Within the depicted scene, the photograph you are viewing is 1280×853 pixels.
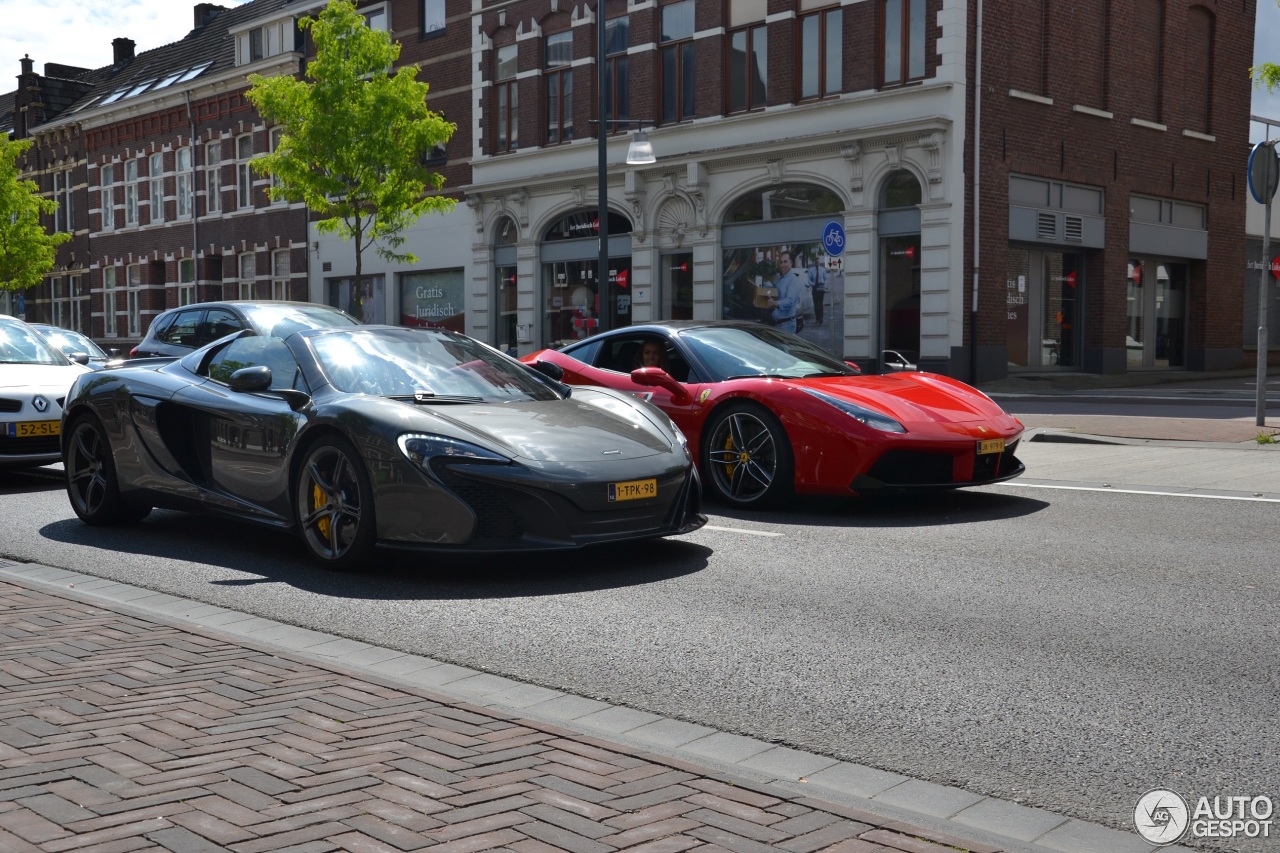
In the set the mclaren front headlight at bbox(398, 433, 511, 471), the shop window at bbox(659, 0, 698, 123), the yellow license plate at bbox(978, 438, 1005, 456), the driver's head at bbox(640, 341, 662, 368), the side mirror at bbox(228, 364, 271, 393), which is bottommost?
the yellow license plate at bbox(978, 438, 1005, 456)

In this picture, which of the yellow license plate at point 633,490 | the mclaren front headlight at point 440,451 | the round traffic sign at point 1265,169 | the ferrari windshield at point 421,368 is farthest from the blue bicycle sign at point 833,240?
the mclaren front headlight at point 440,451

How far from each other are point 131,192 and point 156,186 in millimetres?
2165

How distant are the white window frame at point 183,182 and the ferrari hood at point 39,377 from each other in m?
34.4

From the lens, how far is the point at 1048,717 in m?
4.09

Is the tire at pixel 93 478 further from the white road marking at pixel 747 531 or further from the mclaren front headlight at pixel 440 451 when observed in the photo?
the white road marking at pixel 747 531

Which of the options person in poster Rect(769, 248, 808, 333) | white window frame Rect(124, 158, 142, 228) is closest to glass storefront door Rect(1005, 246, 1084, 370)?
person in poster Rect(769, 248, 808, 333)

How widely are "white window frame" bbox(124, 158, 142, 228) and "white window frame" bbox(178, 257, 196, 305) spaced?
3816 mm

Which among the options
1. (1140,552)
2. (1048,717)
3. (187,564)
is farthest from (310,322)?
(1048,717)

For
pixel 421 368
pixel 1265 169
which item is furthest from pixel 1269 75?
pixel 421 368

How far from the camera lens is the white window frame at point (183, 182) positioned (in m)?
44.3

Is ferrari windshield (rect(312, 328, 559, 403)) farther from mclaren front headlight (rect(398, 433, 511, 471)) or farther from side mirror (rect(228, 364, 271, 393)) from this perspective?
mclaren front headlight (rect(398, 433, 511, 471))

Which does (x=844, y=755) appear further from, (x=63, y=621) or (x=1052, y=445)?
(x=1052, y=445)

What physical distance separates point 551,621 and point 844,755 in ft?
6.75

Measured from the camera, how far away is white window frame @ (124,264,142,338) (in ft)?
153
